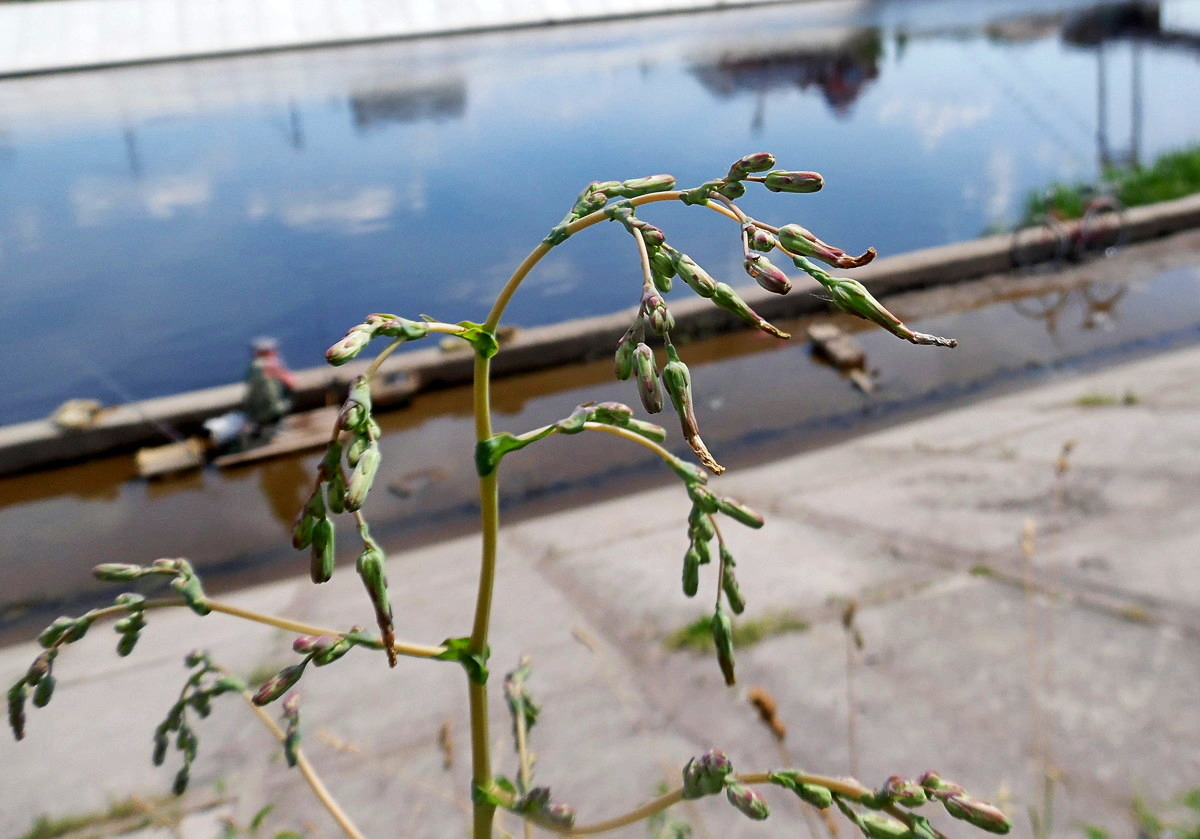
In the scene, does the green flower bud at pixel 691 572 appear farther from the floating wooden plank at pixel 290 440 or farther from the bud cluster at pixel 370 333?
the floating wooden plank at pixel 290 440

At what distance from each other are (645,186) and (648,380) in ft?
0.81

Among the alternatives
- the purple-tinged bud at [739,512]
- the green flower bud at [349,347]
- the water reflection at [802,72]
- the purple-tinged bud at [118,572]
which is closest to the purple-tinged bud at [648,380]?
the purple-tinged bud at [739,512]

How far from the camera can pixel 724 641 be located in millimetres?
1028

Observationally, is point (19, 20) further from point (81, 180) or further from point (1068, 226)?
point (1068, 226)

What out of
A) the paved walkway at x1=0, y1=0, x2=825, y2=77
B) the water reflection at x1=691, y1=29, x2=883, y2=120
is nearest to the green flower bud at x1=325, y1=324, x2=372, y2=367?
the water reflection at x1=691, y1=29, x2=883, y2=120

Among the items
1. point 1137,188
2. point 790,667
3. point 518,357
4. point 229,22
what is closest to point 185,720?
point 790,667

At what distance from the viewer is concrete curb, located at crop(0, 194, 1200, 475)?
8.72m

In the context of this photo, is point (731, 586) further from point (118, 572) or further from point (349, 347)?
point (118, 572)

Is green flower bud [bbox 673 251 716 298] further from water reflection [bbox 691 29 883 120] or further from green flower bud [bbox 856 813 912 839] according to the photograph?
water reflection [bbox 691 29 883 120]

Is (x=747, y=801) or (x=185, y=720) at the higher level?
(x=747, y=801)

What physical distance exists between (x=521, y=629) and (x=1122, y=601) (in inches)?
91.1

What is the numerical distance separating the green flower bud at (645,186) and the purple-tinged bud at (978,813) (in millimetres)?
667

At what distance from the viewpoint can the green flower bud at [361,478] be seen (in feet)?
2.91

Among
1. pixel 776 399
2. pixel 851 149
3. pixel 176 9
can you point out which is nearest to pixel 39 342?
pixel 776 399
